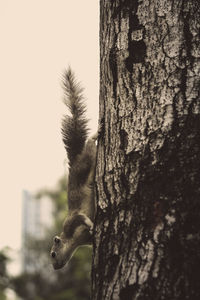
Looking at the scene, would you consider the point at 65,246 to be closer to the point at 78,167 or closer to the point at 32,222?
the point at 78,167

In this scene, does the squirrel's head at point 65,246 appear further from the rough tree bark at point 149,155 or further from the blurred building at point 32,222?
the blurred building at point 32,222

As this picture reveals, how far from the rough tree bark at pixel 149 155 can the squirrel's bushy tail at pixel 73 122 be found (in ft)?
5.34

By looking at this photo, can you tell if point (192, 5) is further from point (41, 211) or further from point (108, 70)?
point (41, 211)

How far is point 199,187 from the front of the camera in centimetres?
140

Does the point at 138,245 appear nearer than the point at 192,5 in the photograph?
Yes

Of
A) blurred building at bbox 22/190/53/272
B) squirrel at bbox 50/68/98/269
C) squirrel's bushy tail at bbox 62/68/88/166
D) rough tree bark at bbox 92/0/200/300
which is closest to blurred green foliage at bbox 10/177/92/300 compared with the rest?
blurred building at bbox 22/190/53/272

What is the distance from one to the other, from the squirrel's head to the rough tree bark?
2433 millimetres

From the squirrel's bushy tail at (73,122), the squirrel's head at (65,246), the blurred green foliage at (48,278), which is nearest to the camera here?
the squirrel's bushy tail at (73,122)

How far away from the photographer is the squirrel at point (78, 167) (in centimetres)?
366

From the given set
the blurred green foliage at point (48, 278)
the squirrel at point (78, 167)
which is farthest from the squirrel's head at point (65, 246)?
the blurred green foliage at point (48, 278)

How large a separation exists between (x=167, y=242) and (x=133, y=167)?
1.24 ft

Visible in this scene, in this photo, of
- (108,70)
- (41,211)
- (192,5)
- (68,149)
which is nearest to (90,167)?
(68,149)

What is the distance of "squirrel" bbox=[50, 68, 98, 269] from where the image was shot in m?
3.66

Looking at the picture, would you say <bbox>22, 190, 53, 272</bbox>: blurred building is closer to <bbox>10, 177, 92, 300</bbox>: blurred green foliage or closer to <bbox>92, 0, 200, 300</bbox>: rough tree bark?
<bbox>10, 177, 92, 300</bbox>: blurred green foliage
